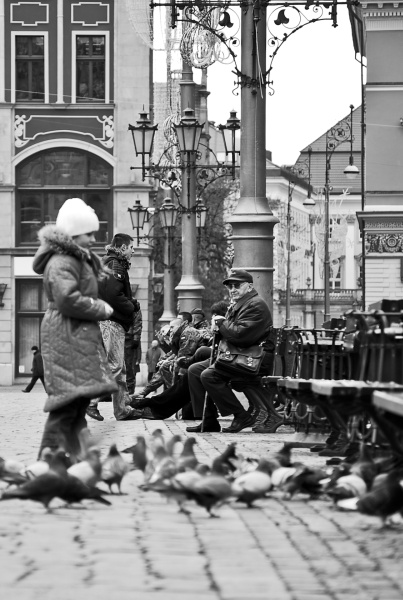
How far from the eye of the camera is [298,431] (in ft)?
44.2

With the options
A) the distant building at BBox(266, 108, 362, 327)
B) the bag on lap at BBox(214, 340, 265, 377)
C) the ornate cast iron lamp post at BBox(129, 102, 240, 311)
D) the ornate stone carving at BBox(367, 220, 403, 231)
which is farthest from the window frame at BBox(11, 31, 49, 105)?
the distant building at BBox(266, 108, 362, 327)

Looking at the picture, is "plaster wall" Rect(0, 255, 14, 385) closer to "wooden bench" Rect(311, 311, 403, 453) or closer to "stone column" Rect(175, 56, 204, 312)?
"stone column" Rect(175, 56, 204, 312)

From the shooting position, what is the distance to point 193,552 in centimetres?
666

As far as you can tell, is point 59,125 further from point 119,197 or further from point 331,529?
point 331,529

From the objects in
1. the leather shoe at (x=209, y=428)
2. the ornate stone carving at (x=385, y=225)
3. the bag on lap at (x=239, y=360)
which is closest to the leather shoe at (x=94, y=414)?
the leather shoe at (x=209, y=428)

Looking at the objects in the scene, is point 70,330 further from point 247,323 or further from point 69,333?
point 247,323

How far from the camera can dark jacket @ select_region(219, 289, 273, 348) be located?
14766 millimetres

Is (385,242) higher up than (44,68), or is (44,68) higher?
(44,68)

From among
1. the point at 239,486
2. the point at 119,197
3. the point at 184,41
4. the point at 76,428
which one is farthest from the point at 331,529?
the point at 119,197

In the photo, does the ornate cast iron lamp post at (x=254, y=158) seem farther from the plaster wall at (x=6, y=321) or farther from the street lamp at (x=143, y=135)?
the plaster wall at (x=6, y=321)

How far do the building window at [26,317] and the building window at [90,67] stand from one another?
5.71 meters

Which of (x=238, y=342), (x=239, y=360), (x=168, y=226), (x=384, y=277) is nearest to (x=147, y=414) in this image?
(x=239, y=360)

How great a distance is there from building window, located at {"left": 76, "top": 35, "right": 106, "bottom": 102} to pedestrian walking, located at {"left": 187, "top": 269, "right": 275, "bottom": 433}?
3481 centimetres

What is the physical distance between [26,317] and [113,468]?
4154 centimetres
